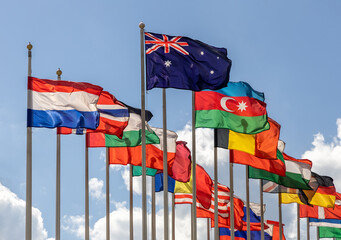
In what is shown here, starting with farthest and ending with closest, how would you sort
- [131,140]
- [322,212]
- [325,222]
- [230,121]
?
[325,222]
[322,212]
[131,140]
[230,121]

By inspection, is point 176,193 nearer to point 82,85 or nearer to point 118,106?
point 118,106

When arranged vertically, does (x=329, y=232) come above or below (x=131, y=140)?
below

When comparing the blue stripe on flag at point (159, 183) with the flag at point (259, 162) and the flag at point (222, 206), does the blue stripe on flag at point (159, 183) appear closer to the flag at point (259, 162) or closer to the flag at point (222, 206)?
the flag at point (222, 206)

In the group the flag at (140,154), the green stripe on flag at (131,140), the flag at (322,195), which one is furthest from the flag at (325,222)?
the green stripe on flag at (131,140)

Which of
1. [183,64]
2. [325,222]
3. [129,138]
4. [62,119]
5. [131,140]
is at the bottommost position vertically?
[325,222]

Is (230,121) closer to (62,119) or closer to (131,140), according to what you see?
(131,140)

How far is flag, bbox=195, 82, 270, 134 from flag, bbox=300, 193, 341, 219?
91.5ft

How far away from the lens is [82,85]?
3203 cm

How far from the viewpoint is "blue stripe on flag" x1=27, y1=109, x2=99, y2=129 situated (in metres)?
30.1

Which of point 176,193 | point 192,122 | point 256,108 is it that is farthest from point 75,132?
point 176,193

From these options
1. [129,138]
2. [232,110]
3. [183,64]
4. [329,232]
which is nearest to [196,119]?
[232,110]

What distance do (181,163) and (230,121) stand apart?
259 inches

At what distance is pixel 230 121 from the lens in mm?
37500

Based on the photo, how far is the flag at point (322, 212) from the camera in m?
64.2
